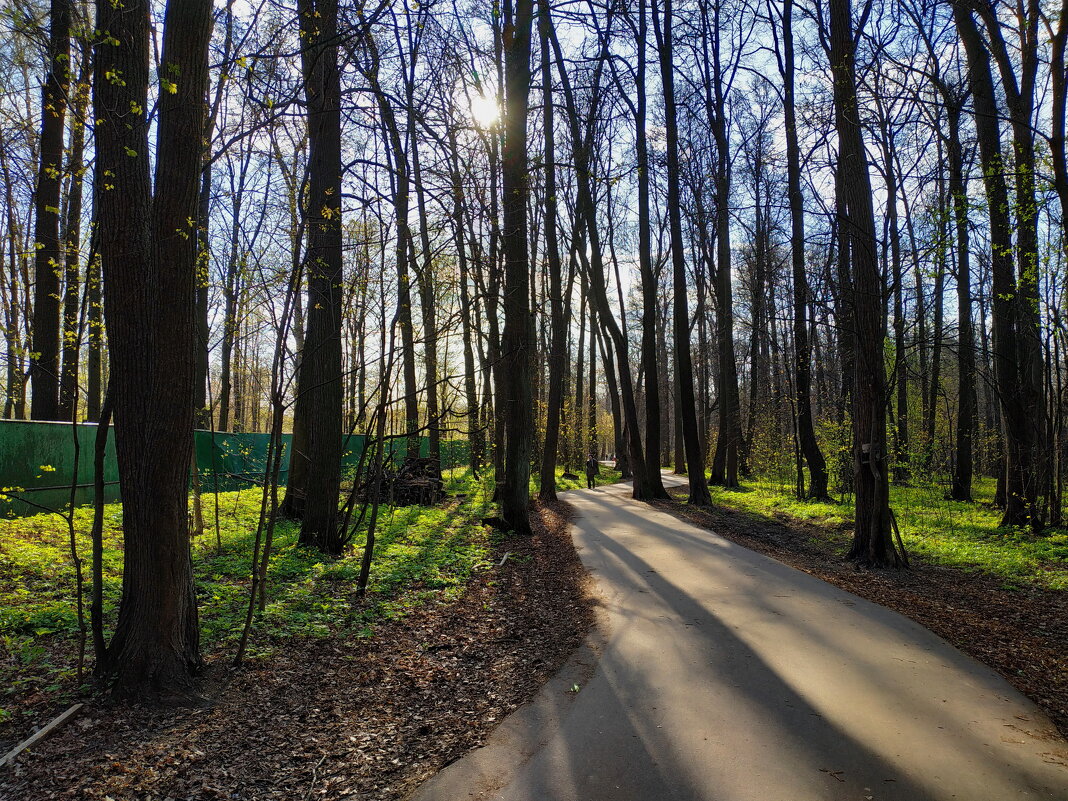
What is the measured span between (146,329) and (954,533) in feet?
40.3

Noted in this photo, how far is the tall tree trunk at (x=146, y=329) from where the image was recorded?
3836 millimetres

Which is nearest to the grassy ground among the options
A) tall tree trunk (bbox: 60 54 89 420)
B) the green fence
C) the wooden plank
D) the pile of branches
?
the wooden plank

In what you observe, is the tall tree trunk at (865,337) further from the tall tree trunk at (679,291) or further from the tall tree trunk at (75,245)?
the tall tree trunk at (75,245)

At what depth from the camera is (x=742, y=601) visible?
6.23 metres

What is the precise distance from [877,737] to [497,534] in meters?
7.71

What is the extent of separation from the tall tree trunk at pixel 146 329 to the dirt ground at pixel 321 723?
16.9 inches

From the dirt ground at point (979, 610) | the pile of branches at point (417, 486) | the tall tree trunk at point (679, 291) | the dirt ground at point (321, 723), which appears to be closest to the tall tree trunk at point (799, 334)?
the tall tree trunk at point (679, 291)

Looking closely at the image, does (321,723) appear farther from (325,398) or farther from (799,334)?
(799,334)

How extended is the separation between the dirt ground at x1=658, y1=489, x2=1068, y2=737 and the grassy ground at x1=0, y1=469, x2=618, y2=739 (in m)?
4.71

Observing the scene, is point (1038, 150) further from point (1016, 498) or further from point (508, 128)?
point (508, 128)

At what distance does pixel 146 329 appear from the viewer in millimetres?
3869

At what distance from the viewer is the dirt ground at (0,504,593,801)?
9.93ft

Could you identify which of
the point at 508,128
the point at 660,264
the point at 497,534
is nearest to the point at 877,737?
the point at 497,534

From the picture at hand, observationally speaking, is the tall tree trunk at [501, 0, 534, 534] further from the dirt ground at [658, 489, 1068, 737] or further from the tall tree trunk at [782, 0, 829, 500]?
the tall tree trunk at [782, 0, 829, 500]
